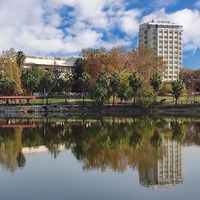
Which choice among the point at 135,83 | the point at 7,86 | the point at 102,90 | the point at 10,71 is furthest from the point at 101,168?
the point at 10,71

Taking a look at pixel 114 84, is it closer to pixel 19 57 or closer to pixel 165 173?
pixel 19 57

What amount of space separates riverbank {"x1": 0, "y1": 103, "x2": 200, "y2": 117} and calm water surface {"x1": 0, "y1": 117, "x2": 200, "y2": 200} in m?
51.4

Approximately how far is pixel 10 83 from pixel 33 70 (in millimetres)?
14827

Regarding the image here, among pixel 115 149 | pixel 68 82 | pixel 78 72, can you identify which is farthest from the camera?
pixel 78 72

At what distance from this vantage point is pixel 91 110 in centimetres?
10212

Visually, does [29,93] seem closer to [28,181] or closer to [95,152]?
[95,152]

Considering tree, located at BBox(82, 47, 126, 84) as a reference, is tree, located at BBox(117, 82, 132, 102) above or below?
below

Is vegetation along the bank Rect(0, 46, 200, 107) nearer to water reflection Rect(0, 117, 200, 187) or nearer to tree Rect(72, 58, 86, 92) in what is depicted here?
tree Rect(72, 58, 86, 92)

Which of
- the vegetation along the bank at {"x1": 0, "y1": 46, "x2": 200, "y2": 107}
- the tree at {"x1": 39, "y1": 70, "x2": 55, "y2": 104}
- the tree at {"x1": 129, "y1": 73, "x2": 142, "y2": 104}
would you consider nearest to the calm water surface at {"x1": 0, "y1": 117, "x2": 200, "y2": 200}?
the vegetation along the bank at {"x1": 0, "y1": 46, "x2": 200, "y2": 107}

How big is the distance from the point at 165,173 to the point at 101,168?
3911mm

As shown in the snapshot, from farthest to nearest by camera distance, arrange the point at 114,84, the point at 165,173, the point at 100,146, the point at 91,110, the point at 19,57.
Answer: the point at 19,57 → the point at 114,84 → the point at 91,110 → the point at 100,146 → the point at 165,173

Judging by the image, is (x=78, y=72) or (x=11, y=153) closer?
(x=11, y=153)

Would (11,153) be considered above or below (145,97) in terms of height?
below

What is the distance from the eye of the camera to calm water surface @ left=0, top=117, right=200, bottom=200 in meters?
21.5
